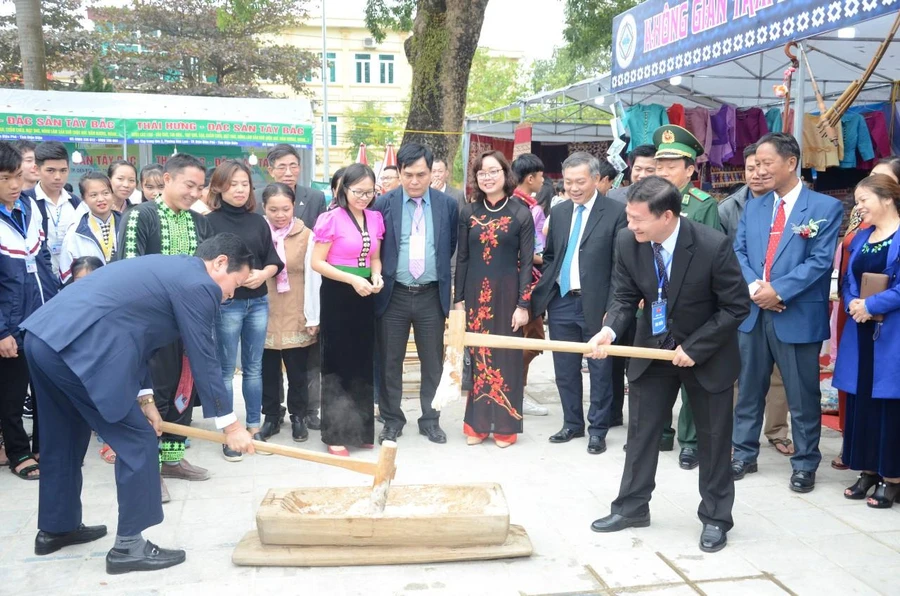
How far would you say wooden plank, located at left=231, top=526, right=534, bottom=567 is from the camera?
11.4 ft

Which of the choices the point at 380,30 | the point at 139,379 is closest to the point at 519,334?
the point at 139,379

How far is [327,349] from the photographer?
16.7ft

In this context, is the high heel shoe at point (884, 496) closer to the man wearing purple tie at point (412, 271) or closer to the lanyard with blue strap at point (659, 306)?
the lanyard with blue strap at point (659, 306)

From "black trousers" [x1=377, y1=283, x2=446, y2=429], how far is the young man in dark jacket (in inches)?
82.6

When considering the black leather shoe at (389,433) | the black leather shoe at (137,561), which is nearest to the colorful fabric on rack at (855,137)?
the black leather shoe at (389,433)

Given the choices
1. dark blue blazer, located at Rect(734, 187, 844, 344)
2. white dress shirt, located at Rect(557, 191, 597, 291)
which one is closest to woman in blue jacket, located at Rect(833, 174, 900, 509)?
dark blue blazer, located at Rect(734, 187, 844, 344)

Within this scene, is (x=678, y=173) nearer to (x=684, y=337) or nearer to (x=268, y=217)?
(x=684, y=337)

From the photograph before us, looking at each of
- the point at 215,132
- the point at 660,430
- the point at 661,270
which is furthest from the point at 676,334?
the point at 215,132

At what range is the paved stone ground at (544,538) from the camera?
336 cm

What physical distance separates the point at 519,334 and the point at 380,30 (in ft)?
30.2

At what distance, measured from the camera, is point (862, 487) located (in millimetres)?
4391

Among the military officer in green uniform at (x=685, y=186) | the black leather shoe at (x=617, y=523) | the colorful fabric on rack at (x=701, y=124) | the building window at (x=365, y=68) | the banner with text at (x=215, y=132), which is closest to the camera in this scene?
the black leather shoe at (x=617, y=523)

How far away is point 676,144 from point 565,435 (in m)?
2.05

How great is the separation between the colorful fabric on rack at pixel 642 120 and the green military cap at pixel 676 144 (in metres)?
4.46
